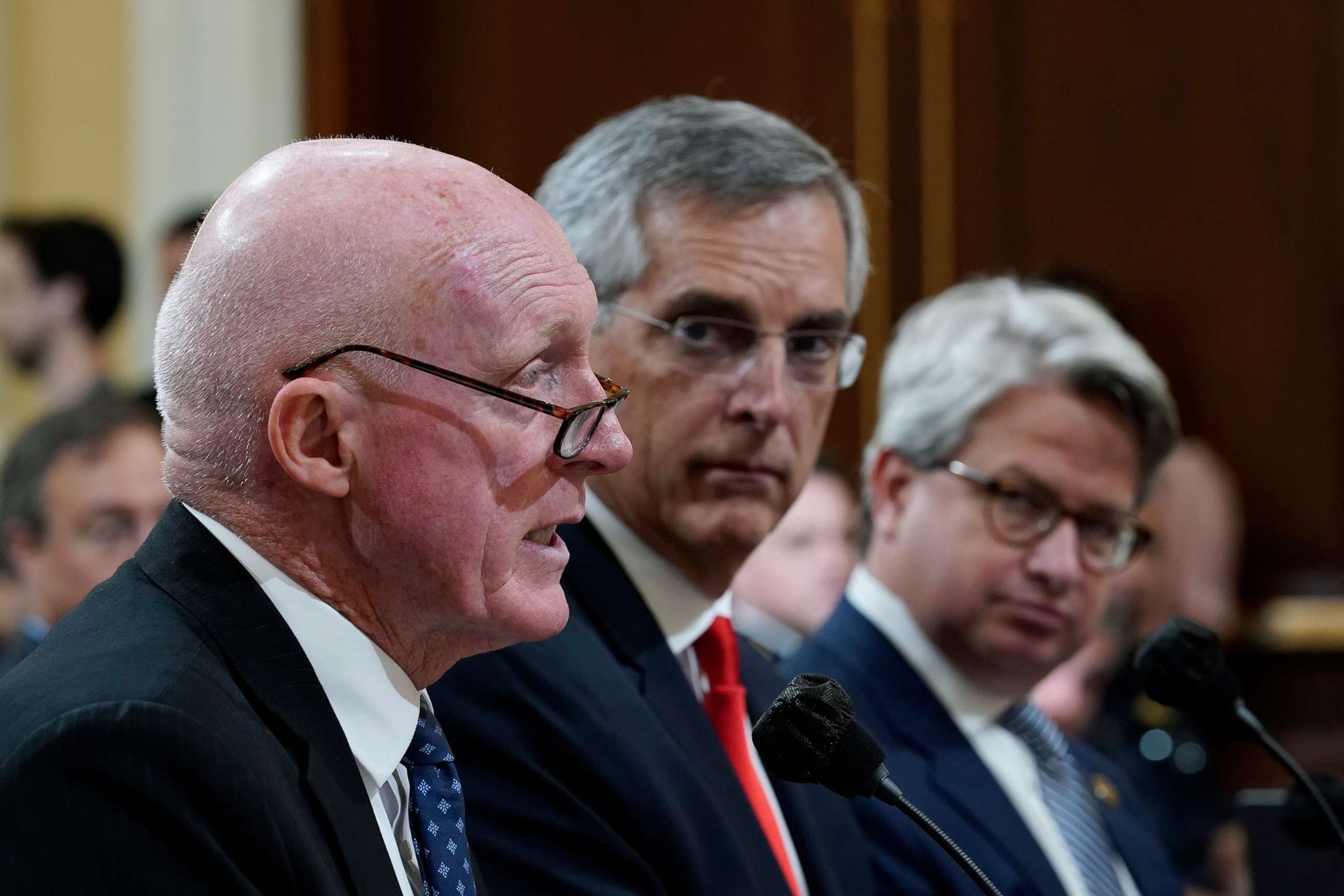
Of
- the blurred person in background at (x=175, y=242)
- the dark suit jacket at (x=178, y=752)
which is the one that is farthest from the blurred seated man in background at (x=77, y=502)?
the dark suit jacket at (x=178, y=752)

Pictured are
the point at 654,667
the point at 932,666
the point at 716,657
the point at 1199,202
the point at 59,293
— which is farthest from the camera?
the point at 1199,202

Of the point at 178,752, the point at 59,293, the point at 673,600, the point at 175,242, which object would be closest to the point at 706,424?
the point at 673,600

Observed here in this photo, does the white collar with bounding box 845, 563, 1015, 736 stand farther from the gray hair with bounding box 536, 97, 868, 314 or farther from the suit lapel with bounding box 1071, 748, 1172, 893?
the gray hair with bounding box 536, 97, 868, 314

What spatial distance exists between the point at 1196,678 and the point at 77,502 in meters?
2.03

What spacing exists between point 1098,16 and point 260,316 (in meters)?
4.12

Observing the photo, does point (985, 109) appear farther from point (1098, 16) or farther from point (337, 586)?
point (337, 586)

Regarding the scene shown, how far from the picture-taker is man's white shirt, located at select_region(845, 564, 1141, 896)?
2453 millimetres

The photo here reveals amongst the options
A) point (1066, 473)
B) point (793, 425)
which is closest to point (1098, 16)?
point (1066, 473)

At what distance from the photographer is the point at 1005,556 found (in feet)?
8.21

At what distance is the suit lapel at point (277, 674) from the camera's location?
1.29 meters

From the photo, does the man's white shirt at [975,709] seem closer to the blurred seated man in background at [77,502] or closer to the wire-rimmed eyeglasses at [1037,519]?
the wire-rimmed eyeglasses at [1037,519]

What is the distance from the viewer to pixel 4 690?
3.96 ft

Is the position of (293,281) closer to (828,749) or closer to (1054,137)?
(828,749)

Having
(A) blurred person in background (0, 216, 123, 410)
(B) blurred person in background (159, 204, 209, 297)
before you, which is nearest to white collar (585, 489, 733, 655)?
(B) blurred person in background (159, 204, 209, 297)
